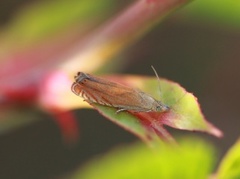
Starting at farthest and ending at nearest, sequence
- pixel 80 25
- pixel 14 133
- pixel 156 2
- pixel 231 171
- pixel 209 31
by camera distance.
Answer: pixel 14 133 → pixel 209 31 → pixel 80 25 → pixel 156 2 → pixel 231 171

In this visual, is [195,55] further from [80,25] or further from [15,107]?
[15,107]

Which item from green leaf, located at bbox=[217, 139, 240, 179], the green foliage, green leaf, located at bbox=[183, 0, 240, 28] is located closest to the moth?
green leaf, located at bbox=[217, 139, 240, 179]

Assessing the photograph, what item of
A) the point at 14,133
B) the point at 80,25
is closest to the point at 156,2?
the point at 80,25

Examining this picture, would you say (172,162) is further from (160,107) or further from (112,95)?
(112,95)

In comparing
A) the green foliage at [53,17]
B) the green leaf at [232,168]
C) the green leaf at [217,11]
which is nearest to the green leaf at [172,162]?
the green leaf at [232,168]

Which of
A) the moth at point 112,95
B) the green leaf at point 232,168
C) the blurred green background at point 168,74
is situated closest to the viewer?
the green leaf at point 232,168

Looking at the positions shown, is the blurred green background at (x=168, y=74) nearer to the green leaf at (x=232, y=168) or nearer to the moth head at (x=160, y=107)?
the moth head at (x=160, y=107)
